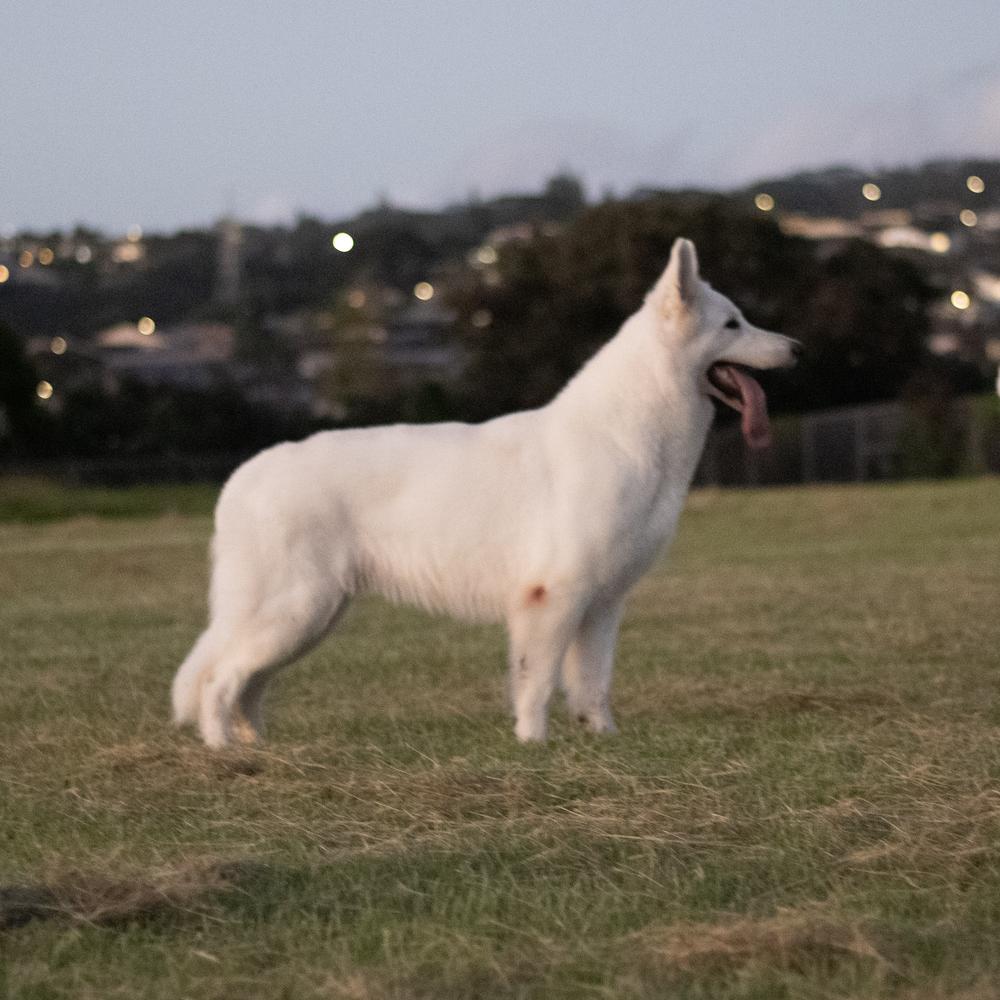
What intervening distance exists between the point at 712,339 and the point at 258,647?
2.38 metres

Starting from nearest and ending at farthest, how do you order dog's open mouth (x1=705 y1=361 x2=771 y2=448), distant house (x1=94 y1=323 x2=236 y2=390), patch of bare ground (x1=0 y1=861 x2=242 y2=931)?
patch of bare ground (x1=0 y1=861 x2=242 y2=931) → dog's open mouth (x1=705 y1=361 x2=771 y2=448) → distant house (x1=94 y1=323 x2=236 y2=390)

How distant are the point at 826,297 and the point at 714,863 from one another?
49.1m

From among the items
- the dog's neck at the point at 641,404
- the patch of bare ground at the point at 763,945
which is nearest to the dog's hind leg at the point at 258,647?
the dog's neck at the point at 641,404

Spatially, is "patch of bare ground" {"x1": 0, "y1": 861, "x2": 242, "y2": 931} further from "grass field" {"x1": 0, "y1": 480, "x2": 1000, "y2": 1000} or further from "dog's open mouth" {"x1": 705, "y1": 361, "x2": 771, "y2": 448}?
"dog's open mouth" {"x1": 705, "y1": 361, "x2": 771, "y2": 448}

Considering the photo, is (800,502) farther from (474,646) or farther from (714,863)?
(714,863)

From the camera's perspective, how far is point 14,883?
5.51m

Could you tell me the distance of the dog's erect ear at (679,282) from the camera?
8.75 meters

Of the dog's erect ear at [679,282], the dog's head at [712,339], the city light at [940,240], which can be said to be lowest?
the city light at [940,240]

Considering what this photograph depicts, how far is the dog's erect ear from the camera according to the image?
875 cm

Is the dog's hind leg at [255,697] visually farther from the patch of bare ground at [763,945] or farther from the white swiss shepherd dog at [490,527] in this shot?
the patch of bare ground at [763,945]

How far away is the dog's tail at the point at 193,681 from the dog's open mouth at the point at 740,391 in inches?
97.4

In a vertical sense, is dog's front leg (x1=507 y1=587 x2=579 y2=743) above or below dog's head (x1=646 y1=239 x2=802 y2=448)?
below

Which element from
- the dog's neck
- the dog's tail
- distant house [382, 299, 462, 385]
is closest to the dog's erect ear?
the dog's neck

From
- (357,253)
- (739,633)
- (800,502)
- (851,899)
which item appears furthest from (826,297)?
(357,253)
